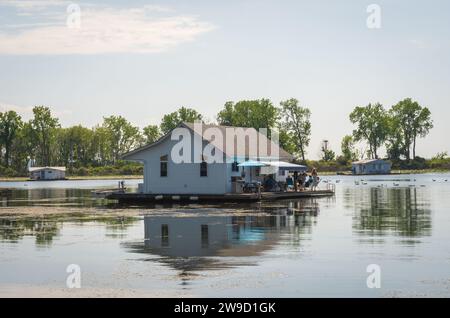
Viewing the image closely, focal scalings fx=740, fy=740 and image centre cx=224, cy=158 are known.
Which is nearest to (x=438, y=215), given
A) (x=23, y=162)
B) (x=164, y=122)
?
(x=164, y=122)

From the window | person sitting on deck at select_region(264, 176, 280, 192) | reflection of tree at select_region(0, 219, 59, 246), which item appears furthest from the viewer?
person sitting on deck at select_region(264, 176, 280, 192)

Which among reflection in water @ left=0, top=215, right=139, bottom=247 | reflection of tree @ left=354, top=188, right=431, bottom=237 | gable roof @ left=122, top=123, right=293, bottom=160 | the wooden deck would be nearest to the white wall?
gable roof @ left=122, top=123, right=293, bottom=160

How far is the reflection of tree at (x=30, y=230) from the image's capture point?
28312mm


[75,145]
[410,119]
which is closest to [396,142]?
[410,119]

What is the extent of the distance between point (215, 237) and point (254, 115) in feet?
455

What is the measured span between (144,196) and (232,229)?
25.5 metres

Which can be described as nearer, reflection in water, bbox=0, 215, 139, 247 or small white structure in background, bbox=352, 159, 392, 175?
reflection in water, bbox=0, 215, 139, 247

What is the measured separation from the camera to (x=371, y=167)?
595 feet

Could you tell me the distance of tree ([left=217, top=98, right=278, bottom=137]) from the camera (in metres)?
165

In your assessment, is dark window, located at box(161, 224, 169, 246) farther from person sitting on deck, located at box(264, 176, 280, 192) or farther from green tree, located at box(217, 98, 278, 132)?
green tree, located at box(217, 98, 278, 132)

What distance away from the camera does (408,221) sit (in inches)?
1377

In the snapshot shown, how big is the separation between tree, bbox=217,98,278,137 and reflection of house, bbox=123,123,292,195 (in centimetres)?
10597

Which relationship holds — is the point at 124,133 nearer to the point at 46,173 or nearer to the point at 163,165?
the point at 46,173

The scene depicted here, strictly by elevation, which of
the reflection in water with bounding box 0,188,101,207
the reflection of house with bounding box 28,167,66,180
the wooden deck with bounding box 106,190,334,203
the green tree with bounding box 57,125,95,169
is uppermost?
the green tree with bounding box 57,125,95,169
